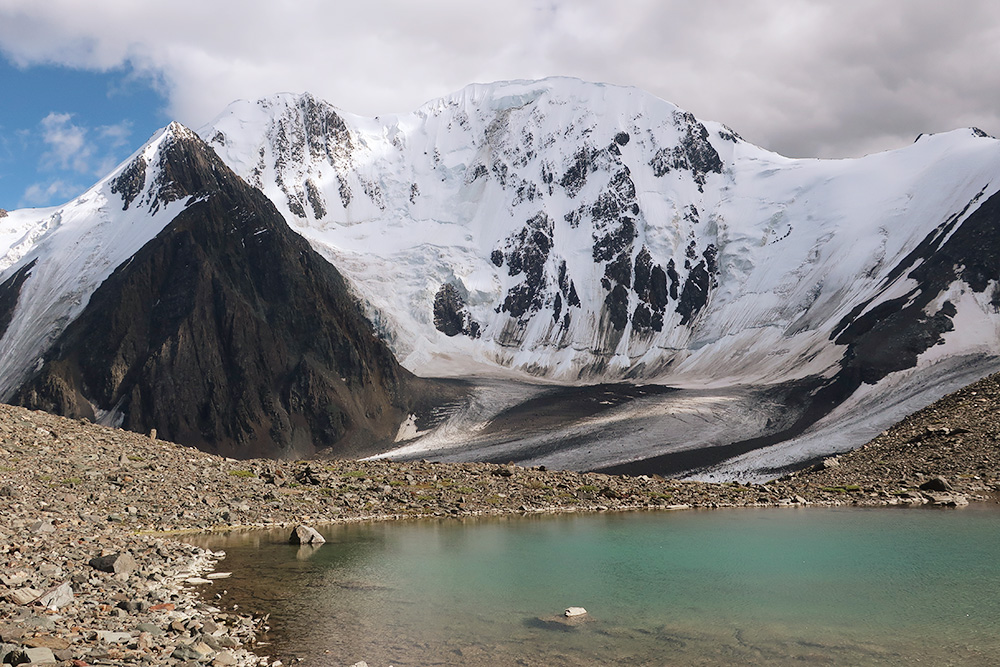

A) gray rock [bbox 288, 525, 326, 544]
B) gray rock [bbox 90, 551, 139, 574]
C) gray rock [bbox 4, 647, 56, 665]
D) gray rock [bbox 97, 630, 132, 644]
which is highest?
gray rock [bbox 90, 551, 139, 574]

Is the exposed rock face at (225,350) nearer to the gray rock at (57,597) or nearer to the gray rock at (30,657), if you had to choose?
the gray rock at (57,597)

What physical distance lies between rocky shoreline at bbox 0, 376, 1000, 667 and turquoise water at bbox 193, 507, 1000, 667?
86.9 inches

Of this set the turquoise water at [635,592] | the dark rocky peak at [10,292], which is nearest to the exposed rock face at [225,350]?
the dark rocky peak at [10,292]

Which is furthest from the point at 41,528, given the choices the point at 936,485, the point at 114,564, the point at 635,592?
the point at 936,485

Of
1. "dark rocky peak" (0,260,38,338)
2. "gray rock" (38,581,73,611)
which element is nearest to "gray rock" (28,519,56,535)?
"gray rock" (38,581,73,611)

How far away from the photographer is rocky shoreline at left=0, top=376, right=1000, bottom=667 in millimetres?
17562

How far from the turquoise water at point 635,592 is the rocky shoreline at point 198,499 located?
2.21 m

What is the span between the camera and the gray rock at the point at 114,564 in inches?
907

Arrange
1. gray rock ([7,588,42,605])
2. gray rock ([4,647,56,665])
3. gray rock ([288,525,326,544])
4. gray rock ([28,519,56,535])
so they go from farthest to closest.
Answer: gray rock ([288,525,326,544]) → gray rock ([28,519,56,535]) → gray rock ([7,588,42,605]) → gray rock ([4,647,56,665])

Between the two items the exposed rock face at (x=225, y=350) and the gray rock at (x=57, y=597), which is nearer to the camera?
the gray rock at (x=57, y=597)

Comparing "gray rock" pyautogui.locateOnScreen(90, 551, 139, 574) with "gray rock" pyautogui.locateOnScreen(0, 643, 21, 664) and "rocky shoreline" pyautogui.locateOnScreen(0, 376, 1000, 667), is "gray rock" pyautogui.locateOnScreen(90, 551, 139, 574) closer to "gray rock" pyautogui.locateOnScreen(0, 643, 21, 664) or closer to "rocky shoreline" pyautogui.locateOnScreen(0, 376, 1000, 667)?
"rocky shoreline" pyautogui.locateOnScreen(0, 376, 1000, 667)

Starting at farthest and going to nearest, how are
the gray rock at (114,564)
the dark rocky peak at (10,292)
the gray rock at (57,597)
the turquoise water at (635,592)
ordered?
the dark rocky peak at (10,292)
the gray rock at (114,564)
the turquoise water at (635,592)
the gray rock at (57,597)

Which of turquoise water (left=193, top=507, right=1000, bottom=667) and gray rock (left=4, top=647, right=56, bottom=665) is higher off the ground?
gray rock (left=4, top=647, right=56, bottom=665)

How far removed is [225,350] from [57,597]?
154877 mm
